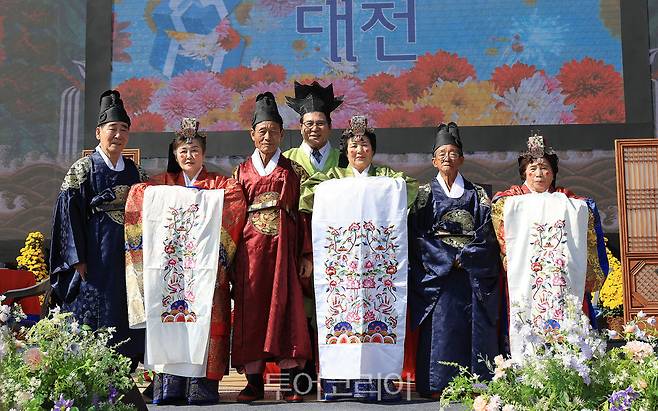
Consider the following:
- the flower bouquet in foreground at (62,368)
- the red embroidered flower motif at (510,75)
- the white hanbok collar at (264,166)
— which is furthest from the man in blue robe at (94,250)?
the red embroidered flower motif at (510,75)

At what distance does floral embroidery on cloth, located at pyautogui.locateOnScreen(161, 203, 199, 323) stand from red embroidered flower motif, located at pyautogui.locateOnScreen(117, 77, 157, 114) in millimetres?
4896

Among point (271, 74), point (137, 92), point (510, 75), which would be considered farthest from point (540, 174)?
point (137, 92)

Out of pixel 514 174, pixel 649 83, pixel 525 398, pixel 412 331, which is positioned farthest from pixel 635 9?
pixel 525 398

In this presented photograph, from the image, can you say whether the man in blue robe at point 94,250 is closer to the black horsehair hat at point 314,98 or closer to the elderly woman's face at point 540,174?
the black horsehair hat at point 314,98

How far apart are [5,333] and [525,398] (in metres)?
1.76

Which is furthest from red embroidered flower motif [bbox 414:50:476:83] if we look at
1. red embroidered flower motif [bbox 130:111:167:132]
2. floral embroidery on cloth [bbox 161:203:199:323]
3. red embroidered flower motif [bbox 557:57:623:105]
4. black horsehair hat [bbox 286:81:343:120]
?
floral embroidery on cloth [bbox 161:203:199:323]

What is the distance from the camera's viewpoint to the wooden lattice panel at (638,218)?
7.79m

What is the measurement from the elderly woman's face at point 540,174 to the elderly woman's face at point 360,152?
94 centimetres

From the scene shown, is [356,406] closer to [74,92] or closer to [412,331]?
[412,331]

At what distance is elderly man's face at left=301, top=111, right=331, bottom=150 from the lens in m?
5.30

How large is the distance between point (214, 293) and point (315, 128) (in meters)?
1.20

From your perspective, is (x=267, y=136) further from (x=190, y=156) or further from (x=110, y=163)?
(x=110, y=163)

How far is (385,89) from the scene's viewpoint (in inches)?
371

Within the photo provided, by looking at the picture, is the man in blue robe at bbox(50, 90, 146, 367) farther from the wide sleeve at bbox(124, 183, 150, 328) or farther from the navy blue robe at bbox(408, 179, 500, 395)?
the navy blue robe at bbox(408, 179, 500, 395)
